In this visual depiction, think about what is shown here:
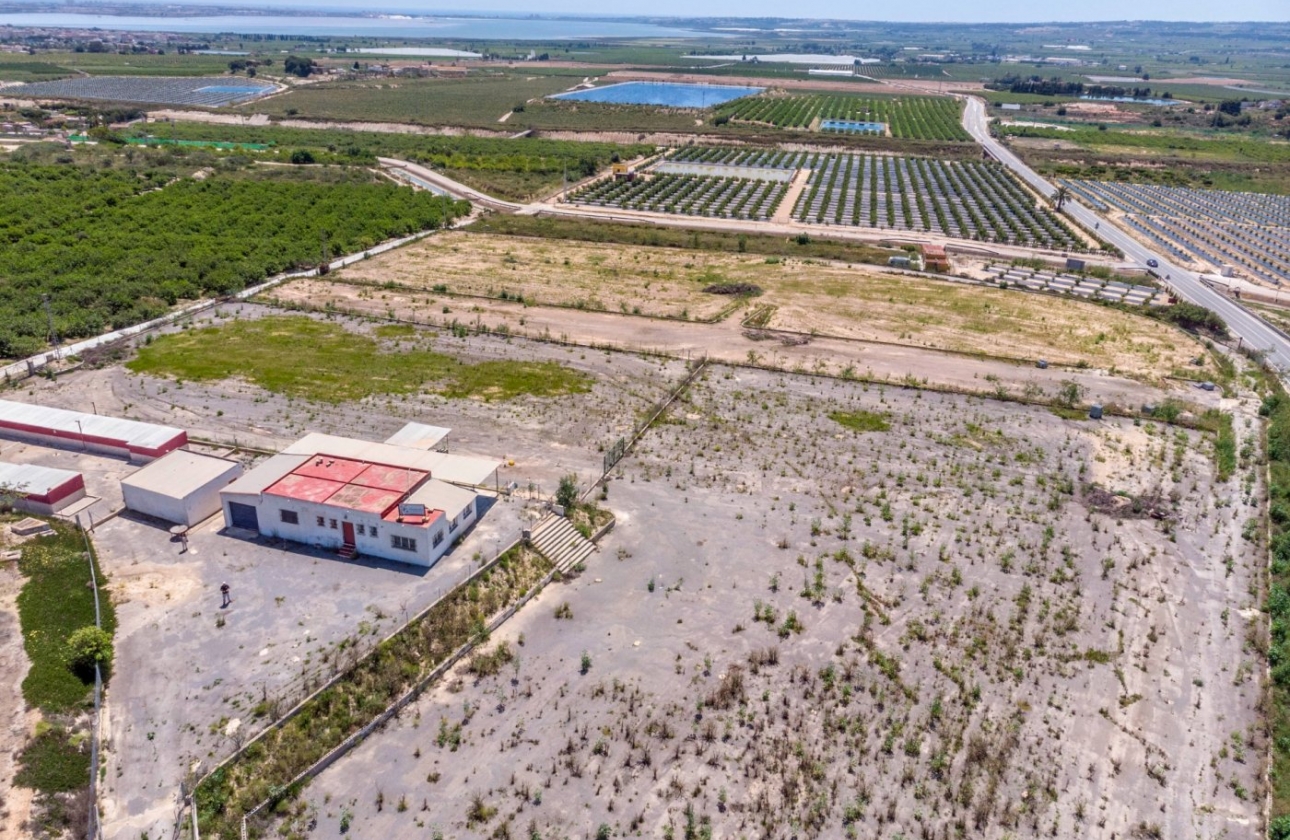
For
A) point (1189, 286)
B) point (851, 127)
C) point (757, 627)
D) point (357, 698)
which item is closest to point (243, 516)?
point (357, 698)

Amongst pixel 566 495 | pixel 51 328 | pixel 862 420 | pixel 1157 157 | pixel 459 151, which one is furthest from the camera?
pixel 1157 157

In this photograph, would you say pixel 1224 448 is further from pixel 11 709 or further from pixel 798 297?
pixel 11 709

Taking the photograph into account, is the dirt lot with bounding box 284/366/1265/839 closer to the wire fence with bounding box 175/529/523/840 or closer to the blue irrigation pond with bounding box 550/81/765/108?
the wire fence with bounding box 175/529/523/840

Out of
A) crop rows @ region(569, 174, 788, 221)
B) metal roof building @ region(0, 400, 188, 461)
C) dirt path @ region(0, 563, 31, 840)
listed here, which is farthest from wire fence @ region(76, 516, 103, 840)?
crop rows @ region(569, 174, 788, 221)

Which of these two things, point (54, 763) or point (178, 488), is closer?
point (54, 763)

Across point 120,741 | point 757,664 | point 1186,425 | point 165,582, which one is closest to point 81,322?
point 165,582

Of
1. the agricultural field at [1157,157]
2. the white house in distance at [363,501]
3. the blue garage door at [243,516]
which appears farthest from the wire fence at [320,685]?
the agricultural field at [1157,157]

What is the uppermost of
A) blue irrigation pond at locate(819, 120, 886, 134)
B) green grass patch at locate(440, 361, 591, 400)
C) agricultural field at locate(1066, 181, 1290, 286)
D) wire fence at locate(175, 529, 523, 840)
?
blue irrigation pond at locate(819, 120, 886, 134)
